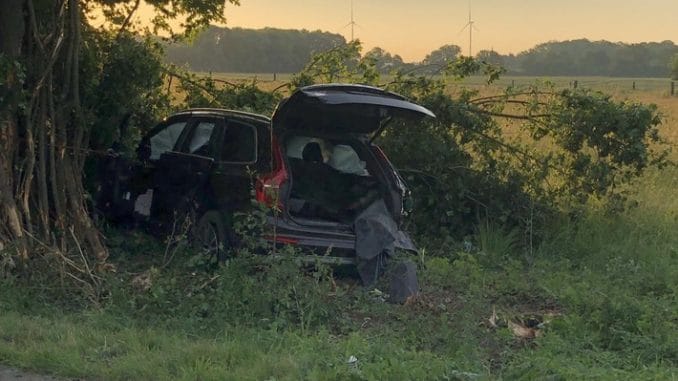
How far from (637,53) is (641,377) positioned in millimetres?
45433

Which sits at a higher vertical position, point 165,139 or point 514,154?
point 165,139

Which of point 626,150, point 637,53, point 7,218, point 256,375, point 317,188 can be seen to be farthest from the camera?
point 637,53

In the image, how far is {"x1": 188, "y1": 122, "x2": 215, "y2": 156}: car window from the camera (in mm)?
8703

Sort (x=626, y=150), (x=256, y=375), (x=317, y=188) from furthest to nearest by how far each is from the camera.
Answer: (x=626, y=150)
(x=317, y=188)
(x=256, y=375)

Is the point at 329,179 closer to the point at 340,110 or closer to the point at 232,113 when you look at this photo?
the point at 340,110

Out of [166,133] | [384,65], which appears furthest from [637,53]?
[166,133]

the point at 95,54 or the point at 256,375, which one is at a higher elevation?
the point at 95,54

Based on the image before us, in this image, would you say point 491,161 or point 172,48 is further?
point 172,48

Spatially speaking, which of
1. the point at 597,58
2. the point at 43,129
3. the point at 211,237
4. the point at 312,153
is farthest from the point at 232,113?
the point at 597,58

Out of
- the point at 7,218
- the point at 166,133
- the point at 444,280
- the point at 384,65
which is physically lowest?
the point at 444,280

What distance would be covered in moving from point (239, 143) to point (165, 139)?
5.44 feet

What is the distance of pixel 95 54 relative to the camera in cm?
955

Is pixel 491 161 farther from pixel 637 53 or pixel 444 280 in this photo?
pixel 637 53

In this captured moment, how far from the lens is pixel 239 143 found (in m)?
8.23
